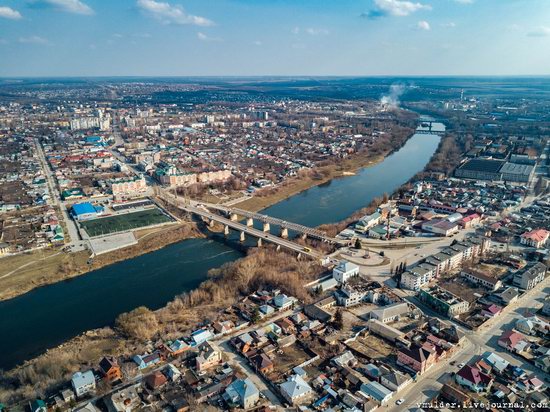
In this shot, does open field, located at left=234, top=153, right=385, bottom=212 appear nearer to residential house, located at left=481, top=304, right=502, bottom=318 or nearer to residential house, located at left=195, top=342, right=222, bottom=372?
residential house, located at left=195, top=342, right=222, bottom=372

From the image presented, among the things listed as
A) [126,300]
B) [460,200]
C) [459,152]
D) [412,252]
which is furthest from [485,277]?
[459,152]

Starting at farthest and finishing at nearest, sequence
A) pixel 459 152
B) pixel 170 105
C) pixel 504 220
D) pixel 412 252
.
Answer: pixel 170 105 → pixel 459 152 → pixel 504 220 → pixel 412 252

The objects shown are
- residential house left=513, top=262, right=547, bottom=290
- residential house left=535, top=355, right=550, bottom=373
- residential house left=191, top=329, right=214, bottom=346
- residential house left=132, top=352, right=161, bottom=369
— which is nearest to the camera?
residential house left=535, top=355, right=550, bottom=373

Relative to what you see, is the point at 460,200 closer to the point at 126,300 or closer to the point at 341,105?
the point at 126,300

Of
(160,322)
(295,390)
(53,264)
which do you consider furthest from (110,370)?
(53,264)

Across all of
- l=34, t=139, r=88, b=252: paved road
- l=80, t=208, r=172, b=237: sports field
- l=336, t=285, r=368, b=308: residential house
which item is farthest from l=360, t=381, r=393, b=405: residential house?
l=80, t=208, r=172, b=237: sports field

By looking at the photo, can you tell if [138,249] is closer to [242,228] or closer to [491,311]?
[242,228]
